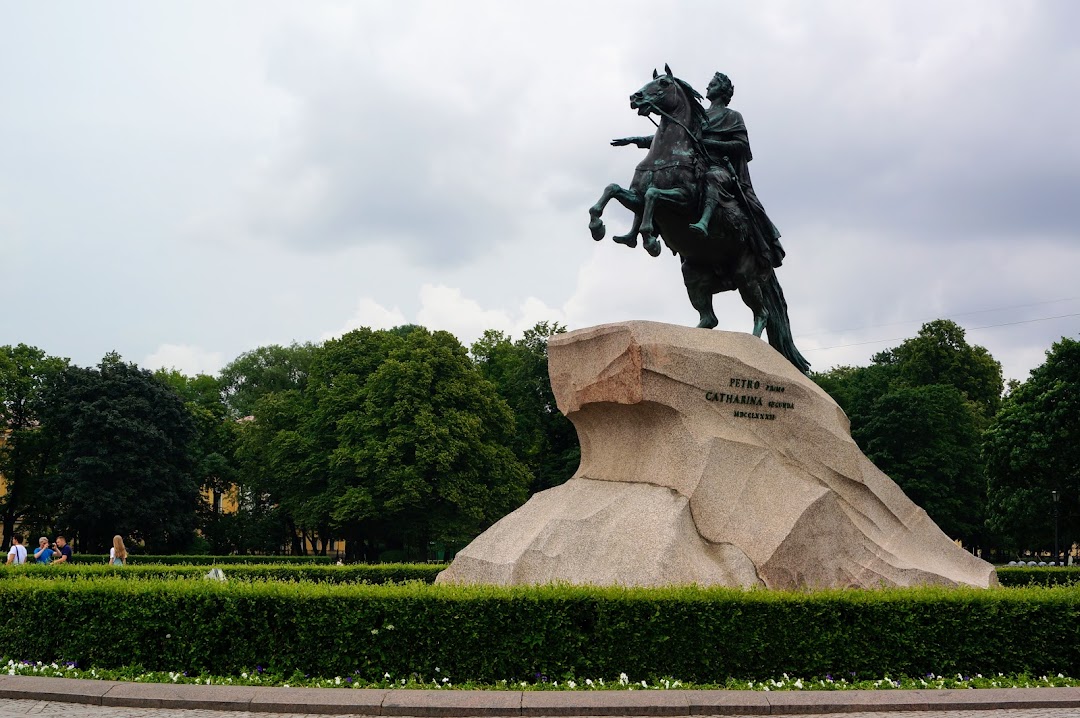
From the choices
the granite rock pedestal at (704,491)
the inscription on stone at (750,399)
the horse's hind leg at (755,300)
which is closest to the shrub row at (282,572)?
the granite rock pedestal at (704,491)

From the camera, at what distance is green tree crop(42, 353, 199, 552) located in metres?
43.0

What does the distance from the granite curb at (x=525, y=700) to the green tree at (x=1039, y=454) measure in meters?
31.2

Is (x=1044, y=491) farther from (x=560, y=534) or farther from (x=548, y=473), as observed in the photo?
(x=560, y=534)

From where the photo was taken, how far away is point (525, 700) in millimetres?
8766

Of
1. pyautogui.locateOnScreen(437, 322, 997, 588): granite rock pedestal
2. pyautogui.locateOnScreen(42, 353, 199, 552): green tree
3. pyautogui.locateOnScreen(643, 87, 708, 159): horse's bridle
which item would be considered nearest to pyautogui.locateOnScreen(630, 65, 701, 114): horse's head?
pyautogui.locateOnScreen(643, 87, 708, 159): horse's bridle

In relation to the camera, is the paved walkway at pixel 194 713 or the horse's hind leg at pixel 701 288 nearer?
the paved walkway at pixel 194 713

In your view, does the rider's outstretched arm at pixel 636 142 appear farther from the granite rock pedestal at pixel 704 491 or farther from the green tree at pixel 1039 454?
the green tree at pixel 1039 454

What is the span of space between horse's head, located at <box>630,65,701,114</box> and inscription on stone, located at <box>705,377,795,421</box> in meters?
4.53

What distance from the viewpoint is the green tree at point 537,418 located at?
47688mm

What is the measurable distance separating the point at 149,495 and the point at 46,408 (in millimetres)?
6622

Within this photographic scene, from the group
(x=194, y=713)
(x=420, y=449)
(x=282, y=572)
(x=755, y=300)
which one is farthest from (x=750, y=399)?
(x=420, y=449)

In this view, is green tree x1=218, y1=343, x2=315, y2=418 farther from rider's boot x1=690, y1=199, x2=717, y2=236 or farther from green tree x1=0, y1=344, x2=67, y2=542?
rider's boot x1=690, y1=199, x2=717, y2=236

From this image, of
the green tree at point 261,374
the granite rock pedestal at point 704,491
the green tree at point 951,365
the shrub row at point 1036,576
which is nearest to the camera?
the granite rock pedestal at point 704,491

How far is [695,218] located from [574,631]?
791 centimetres
